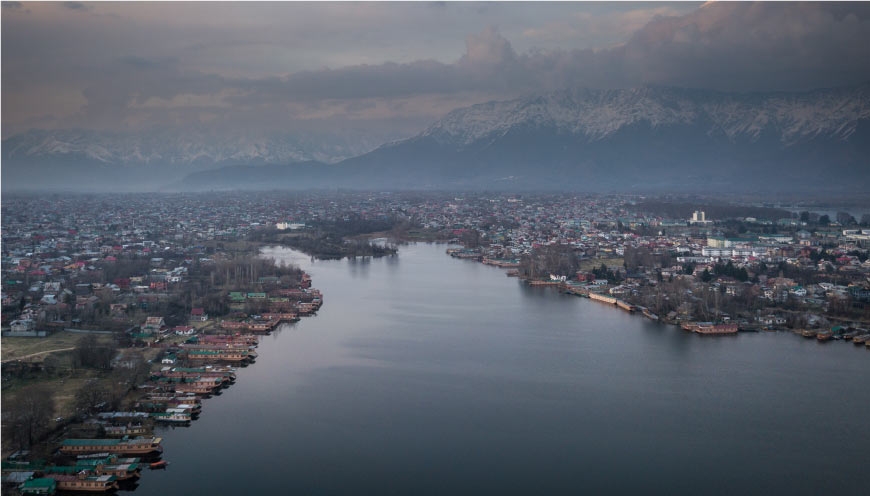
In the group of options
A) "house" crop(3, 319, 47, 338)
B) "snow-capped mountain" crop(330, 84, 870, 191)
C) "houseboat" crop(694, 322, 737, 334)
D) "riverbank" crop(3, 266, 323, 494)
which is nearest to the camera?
"riverbank" crop(3, 266, 323, 494)

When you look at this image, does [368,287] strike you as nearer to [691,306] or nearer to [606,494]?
[691,306]

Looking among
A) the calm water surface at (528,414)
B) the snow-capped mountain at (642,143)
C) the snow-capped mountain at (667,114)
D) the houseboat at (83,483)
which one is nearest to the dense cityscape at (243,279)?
the houseboat at (83,483)

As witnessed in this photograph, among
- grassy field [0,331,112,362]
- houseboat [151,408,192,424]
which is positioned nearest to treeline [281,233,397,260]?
grassy field [0,331,112,362]

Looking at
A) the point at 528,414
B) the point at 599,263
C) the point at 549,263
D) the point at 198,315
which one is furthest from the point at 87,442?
the point at 599,263

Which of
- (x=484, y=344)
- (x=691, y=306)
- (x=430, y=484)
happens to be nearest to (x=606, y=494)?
(x=430, y=484)

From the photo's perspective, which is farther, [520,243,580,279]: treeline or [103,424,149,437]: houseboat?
[520,243,580,279]: treeline

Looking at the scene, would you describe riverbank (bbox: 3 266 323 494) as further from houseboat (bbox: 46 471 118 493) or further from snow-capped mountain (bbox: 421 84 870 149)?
snow-capped mountain (bbox: 421 84 870 149)
